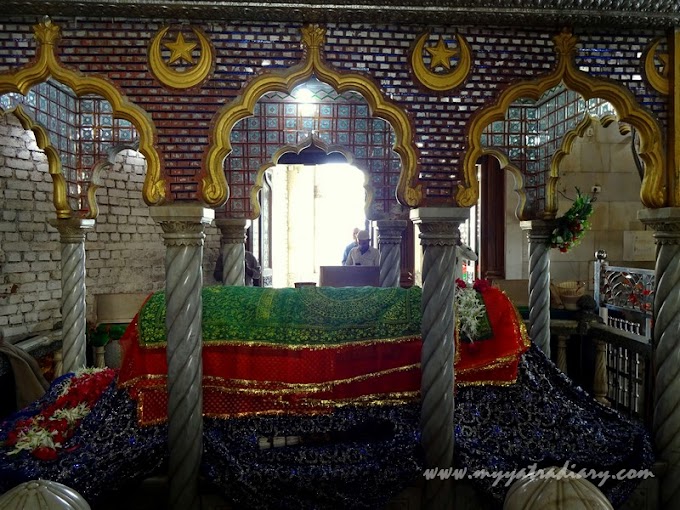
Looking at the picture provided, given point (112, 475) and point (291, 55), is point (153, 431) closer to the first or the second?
point (112, 475)

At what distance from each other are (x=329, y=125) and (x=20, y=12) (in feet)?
13.6

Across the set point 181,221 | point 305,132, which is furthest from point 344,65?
point 305,132

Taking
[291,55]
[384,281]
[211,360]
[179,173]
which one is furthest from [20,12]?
[384,281]

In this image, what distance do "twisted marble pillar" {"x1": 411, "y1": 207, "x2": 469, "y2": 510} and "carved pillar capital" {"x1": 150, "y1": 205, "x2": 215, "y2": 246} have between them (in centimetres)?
170

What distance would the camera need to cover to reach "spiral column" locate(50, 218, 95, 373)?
6.34 m

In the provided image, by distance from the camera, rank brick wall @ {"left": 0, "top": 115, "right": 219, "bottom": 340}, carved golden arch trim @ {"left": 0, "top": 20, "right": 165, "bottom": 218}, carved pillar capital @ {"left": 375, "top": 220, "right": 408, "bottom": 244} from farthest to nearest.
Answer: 1. carved pillar capital @ {"left": 375, "top": 220, "right": 408, "bottom": 244}
2. brick wall @ {"left": 0, "top": 115, "right": 219, "bottom": 340}
3. carved golden arch trim @ {"left": 0, "top": 20, "right": 165, "bottom": 218}

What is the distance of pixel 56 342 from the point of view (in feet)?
25.4

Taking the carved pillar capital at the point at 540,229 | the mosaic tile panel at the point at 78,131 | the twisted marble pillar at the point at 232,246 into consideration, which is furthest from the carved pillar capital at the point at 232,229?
the carved pillar capital at the point at 540,229

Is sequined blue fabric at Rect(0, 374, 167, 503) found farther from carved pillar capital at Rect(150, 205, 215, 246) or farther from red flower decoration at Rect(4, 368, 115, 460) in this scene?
carved pillar capital at Rect(150, 205, 215, 246)

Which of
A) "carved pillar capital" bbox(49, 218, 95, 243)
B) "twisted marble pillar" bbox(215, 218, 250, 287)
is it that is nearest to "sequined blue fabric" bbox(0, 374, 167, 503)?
"carved pillar capital" bbox(49, 218, 95, 243)

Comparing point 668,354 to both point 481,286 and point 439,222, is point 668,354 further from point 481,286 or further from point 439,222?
point 439,222

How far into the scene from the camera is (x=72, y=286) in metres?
6.35

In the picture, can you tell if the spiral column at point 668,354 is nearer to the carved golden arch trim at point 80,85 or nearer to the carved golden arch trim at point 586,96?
the carved golden arch trim at point 586,96

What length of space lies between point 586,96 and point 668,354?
2230 mm
